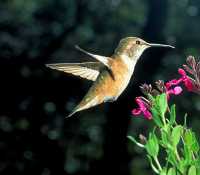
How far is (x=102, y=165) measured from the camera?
1351 centimetres

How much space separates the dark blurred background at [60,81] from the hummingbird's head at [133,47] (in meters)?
11.0

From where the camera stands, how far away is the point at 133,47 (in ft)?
8.10

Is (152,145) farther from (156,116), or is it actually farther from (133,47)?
(133,47)

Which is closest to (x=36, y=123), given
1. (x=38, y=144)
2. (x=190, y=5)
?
(x=38, y=144)

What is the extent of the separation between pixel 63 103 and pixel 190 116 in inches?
122

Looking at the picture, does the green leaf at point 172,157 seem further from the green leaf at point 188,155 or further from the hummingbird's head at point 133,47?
the hummingbird's head at point 133,47

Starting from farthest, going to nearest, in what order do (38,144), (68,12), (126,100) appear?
(68,12) → (38,144) → (126,100)

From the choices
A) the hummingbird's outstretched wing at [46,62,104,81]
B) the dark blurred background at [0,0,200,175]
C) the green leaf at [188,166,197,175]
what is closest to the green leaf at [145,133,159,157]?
the green leaf at [188,166,197,175]

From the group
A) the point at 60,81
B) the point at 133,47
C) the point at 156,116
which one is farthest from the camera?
the point at 60,81

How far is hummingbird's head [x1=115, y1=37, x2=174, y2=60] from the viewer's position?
2361mm

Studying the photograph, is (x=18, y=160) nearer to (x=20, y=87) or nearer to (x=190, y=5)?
(x=20, y=87)

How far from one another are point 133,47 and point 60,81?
39.7 ft

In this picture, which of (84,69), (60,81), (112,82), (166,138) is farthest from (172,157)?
(60,81)

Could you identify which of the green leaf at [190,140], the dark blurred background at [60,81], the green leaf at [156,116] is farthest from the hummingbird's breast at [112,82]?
the dark blurred background at [60,81]
